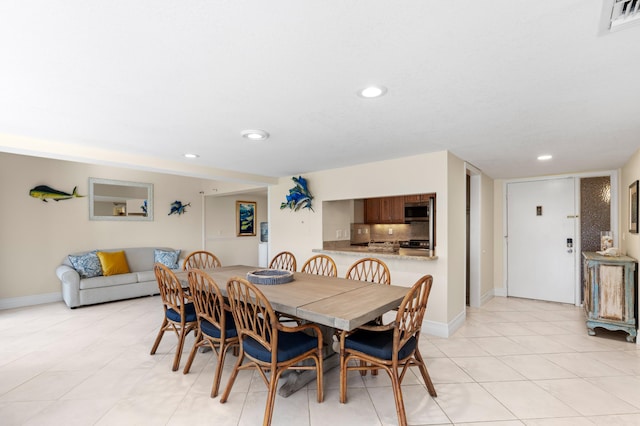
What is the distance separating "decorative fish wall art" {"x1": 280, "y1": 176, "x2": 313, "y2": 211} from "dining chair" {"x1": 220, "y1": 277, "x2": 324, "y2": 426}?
9.02 ft

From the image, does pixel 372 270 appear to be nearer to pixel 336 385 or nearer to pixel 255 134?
pixel 336 385

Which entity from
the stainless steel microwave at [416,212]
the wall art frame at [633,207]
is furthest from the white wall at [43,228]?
the wall art frame at [633,207]

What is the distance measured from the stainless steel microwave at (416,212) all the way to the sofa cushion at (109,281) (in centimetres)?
480

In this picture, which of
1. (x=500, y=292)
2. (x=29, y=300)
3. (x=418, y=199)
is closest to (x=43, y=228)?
(x=29, y=300)

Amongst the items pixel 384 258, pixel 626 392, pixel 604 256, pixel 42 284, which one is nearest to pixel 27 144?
pixel 42 284

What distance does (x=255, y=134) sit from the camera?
283cm

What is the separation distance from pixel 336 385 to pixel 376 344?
A: 65cm

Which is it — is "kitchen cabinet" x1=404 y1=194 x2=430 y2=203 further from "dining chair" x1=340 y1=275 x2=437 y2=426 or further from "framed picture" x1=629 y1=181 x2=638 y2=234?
"dining chair" x1=340 y1=275 x2=437 y2=426

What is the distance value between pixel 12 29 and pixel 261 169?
3349 mm

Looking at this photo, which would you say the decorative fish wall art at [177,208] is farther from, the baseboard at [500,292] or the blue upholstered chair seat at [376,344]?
the baseboard at [500,292]

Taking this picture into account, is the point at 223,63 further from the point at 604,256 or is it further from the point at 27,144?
the point at 604,256

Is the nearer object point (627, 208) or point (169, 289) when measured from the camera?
point (169, 289)

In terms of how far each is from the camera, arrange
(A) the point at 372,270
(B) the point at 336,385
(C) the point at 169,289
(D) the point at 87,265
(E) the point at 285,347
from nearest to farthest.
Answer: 1. (E) the point at 285,347
2. (B) the point at 336,385
3. (C) the point at 169,289
4. (A) the point at 372,270
5. (D) the point at 87,265

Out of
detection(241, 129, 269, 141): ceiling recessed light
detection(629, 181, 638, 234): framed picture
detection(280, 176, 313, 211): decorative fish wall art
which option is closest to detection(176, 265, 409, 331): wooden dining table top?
detection(241, 129, 269, 141): ceiling recessed light
